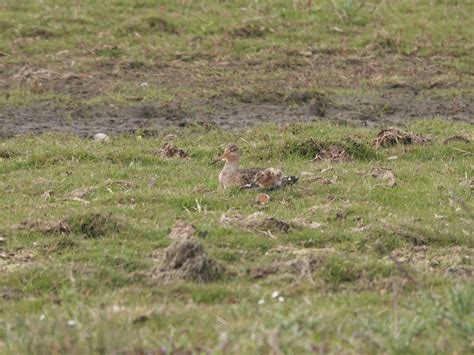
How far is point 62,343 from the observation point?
5.65 meters

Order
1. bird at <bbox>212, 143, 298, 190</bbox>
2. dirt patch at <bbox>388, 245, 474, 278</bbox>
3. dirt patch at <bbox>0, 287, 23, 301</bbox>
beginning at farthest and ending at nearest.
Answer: bird at <bbox>212, 143, 298, 190</bbox> < dirt patch at <bbox>388, 245, 474, 278</bbox> < dirt patch at <bbox>0, 287, 23, 301</bbox>

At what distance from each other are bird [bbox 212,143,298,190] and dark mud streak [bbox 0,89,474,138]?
10.4ft

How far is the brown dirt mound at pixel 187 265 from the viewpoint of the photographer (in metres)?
7.65

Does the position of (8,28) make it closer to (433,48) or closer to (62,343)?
(433,48)

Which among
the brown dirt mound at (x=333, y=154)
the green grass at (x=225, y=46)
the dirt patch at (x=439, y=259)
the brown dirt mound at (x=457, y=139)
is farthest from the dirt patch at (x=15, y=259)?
the green grass at (x=225, y=46)

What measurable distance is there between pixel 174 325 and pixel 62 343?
0.91 m

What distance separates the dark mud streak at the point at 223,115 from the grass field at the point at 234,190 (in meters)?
0.05

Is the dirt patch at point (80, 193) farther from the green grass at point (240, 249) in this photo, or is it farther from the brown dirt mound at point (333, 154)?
the brown dirt mound at point (333, 154)

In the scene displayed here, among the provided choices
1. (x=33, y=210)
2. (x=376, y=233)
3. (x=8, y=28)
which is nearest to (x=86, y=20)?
(x=8, y=28)

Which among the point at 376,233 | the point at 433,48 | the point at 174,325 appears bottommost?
the point at 433,48

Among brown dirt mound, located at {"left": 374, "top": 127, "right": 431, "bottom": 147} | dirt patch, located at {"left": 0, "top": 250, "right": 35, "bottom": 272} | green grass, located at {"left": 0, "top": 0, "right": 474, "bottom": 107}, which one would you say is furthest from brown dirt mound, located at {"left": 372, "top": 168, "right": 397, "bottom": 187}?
green grass, located at {"left": 0, "top": 0, "right": 474, "bottom": 107}

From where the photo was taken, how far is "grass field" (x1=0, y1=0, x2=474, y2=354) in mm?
6262

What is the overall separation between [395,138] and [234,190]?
288 cm

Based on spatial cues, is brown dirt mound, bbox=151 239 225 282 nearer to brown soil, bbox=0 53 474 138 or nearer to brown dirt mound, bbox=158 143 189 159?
brown dirt mound, bbox=158 143 189 159
